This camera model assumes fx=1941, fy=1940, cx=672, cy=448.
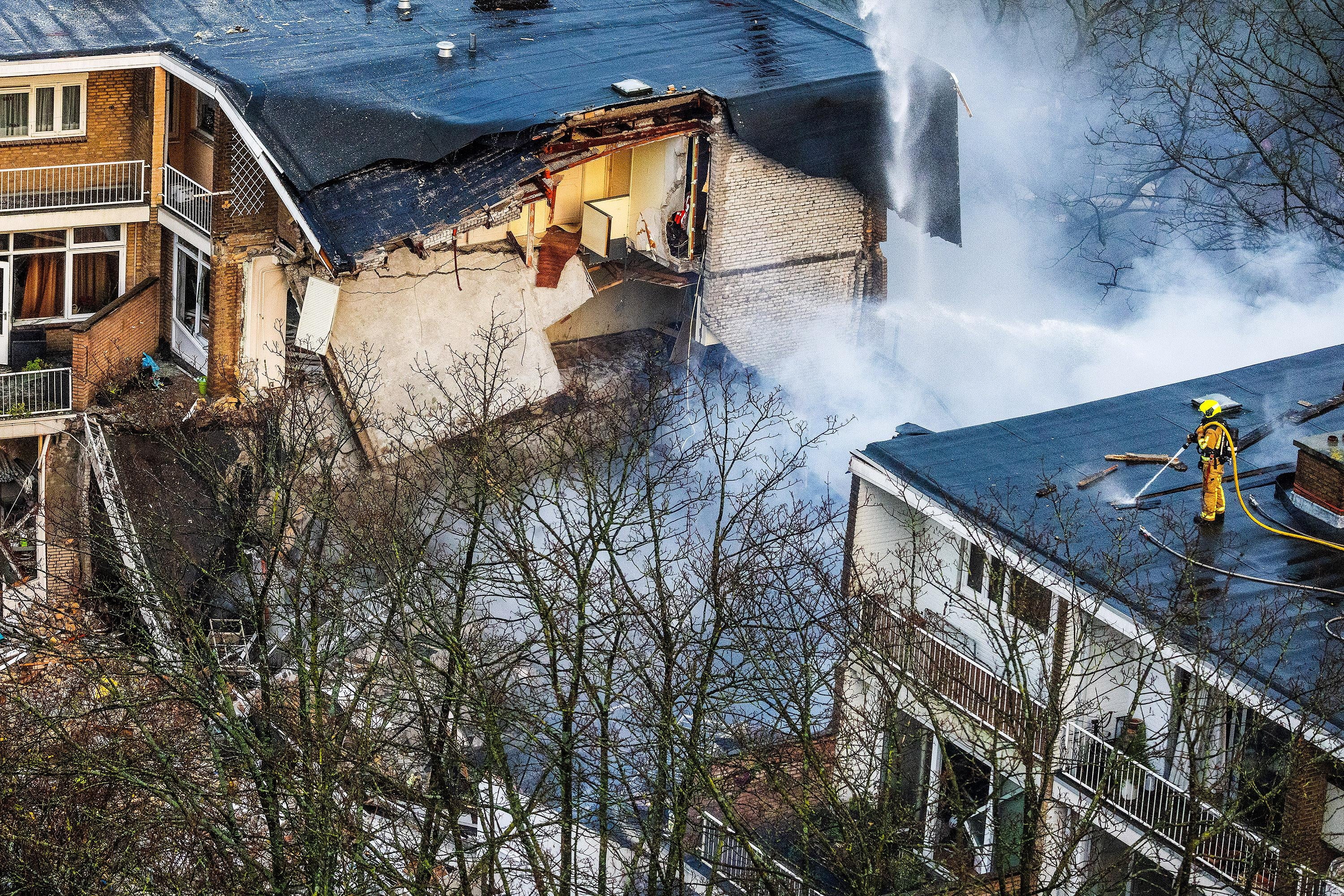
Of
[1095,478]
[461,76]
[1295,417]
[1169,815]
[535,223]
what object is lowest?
[1169,815]

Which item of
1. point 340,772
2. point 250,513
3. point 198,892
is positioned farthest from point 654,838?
point 250,513

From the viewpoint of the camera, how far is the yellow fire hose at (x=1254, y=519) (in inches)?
844

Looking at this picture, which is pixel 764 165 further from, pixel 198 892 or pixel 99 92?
pixel 198 892

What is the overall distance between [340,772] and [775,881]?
4699 mm

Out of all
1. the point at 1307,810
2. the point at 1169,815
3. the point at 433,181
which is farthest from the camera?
the point at 433,181

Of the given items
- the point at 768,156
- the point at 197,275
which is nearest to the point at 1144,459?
the point at 768,156

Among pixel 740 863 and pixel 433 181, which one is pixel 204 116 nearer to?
pixel 433 181

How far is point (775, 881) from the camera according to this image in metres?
20.5

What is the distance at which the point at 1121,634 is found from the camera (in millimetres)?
21938

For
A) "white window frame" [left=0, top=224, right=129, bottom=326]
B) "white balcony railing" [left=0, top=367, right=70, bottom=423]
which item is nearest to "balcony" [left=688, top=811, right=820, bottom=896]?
"white balcony railing" [left=0, top=367, right=70, bottom=423]

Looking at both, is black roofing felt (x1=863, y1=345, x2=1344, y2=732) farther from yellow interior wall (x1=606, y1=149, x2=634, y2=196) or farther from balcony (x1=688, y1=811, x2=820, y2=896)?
yellow interior wall (x1=606, y1=149, x2=634, y2=196)

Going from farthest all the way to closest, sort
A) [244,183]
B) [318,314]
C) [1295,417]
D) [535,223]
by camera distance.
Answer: [535,223], [244,183], [318,314], [1295,417]

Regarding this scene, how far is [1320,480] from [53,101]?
21271mm

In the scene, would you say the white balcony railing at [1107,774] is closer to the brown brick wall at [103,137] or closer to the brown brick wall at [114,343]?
the brown brick wall at [114,343]
